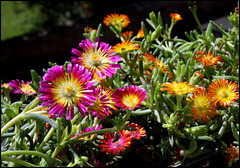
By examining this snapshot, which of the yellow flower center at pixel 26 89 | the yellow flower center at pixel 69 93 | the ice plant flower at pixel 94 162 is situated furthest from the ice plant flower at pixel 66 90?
the yellow flower center at pixel 26 89

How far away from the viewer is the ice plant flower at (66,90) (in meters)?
0.39

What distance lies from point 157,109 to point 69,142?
0.18m

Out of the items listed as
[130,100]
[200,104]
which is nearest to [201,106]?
[200,104]

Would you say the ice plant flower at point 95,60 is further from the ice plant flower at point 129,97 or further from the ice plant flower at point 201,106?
the ice plant flower at point 201,106

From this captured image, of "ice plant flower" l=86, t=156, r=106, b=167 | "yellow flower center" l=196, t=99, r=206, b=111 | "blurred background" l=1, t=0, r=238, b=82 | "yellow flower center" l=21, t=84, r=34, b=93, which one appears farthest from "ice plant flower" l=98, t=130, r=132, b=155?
"blurred background" l=1, t=0, r=238, b=82

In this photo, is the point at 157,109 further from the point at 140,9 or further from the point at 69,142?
the point at 140,9

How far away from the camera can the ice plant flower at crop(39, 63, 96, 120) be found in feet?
1.29

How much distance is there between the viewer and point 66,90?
404 millimetres

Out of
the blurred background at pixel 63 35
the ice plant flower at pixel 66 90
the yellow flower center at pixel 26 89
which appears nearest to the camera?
the ice plant flower at pixel 66 90

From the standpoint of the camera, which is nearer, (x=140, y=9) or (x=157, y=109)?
(x=157, y=109)

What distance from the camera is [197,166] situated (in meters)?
0.50

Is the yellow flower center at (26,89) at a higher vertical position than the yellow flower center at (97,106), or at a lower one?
higher

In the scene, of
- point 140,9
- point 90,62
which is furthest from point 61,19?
point 90,62

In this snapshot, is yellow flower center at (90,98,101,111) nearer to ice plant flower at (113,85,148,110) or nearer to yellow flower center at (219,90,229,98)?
ice plant flower at (113,85,148,110)
